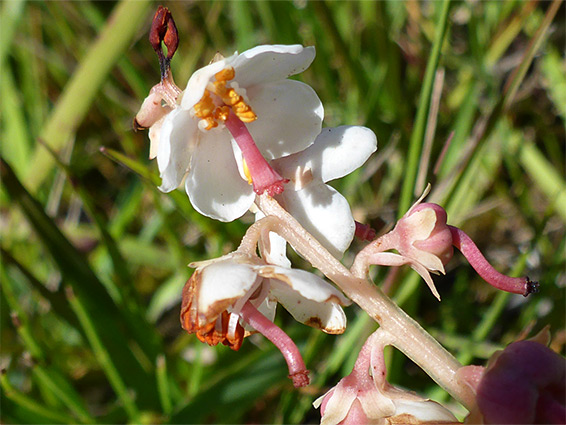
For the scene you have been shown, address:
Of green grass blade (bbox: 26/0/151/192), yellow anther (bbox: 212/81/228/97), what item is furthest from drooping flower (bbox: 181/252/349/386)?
green grass blade (bbox: 26/0/151/192)

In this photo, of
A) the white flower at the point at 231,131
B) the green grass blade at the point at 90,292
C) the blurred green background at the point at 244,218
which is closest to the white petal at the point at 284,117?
the white flower at the point at 231,131

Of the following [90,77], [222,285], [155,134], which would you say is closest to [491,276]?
[222,285]

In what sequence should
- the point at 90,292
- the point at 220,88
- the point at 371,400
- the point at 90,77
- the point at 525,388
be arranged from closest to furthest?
the point at 525,388 < the point at 371,400 < the point at 220,88 < the point at 90,292 < the point at 90,77

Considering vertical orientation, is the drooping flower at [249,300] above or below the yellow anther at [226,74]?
below

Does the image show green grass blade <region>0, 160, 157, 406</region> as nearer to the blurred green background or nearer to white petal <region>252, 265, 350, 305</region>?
the blurred green background

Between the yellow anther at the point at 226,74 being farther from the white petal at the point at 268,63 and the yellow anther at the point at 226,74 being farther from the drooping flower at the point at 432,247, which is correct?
the drooping flower at the point at 432,247

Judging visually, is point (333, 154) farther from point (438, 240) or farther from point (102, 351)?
point (102, 351)

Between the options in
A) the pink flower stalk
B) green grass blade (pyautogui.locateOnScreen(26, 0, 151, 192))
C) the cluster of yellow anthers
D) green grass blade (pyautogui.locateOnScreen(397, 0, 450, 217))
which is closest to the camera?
the pink flower stalk
